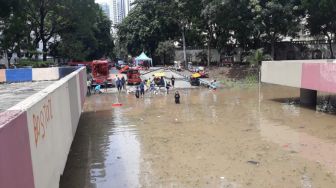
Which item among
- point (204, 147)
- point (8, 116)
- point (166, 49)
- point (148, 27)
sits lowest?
point (204, 147)

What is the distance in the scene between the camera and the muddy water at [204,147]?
10953 mm

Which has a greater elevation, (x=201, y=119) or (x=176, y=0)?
(x=176, y=0)

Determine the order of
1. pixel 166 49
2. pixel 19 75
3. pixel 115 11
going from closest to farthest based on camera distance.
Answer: pixel 19 75 < pixel 166 49 < pixel 115 11

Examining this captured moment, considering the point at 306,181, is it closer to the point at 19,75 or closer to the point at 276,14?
the point at 19,75

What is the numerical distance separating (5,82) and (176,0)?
22.6 meters

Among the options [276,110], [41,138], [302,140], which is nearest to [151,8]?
[276,110]

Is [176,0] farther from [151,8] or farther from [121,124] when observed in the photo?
[121,124]

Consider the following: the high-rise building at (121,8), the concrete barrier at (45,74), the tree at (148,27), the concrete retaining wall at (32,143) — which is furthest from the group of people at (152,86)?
the high-rise building at (121,8)

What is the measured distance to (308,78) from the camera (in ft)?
70.5

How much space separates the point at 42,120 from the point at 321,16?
130 feet

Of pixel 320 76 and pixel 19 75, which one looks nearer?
pixel 320 76

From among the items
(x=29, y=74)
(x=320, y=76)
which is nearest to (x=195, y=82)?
(x=29, y=74)

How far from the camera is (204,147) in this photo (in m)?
14.4

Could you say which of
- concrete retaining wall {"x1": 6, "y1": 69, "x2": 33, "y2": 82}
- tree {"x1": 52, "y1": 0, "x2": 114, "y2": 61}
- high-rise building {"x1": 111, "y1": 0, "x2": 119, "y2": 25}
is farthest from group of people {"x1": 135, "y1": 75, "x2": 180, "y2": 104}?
high-rise building {"x1": 111, "y1": 0, "x2": 119, "y2": 25}
